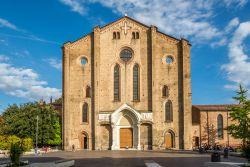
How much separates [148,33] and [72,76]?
39.2 ft

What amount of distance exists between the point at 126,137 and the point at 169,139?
5.77 meters

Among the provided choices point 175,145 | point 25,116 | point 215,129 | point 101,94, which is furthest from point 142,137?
point 25,116

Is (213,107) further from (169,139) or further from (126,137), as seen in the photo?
(126,137)

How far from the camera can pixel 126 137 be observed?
5312 centimetres

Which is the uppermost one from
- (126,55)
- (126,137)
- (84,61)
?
(126,55)

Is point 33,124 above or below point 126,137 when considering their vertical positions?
above

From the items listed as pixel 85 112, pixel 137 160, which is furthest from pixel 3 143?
pixel 137 160

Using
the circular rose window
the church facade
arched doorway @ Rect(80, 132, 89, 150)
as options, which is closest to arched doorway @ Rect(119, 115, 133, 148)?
the church facade

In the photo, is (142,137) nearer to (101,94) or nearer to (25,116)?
(101,94)

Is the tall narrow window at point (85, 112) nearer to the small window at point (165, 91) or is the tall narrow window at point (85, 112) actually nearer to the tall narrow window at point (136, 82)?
the tall narrow window at point (136, 82)

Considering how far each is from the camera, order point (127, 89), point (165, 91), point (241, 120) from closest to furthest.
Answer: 1. point (241, 120)
2. point (165, 91)
3. point (127, 89)

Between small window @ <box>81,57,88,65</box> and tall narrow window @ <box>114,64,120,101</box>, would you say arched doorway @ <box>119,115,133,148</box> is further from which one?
small window @ <box>81,57,88,65</box>

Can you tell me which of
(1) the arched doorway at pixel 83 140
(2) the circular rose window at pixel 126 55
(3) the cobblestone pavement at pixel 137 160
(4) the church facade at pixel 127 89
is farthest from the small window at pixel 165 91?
(3) the cobblestone pavement at pixel 137 160

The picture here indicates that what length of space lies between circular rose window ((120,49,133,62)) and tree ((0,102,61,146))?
40.2 ft
